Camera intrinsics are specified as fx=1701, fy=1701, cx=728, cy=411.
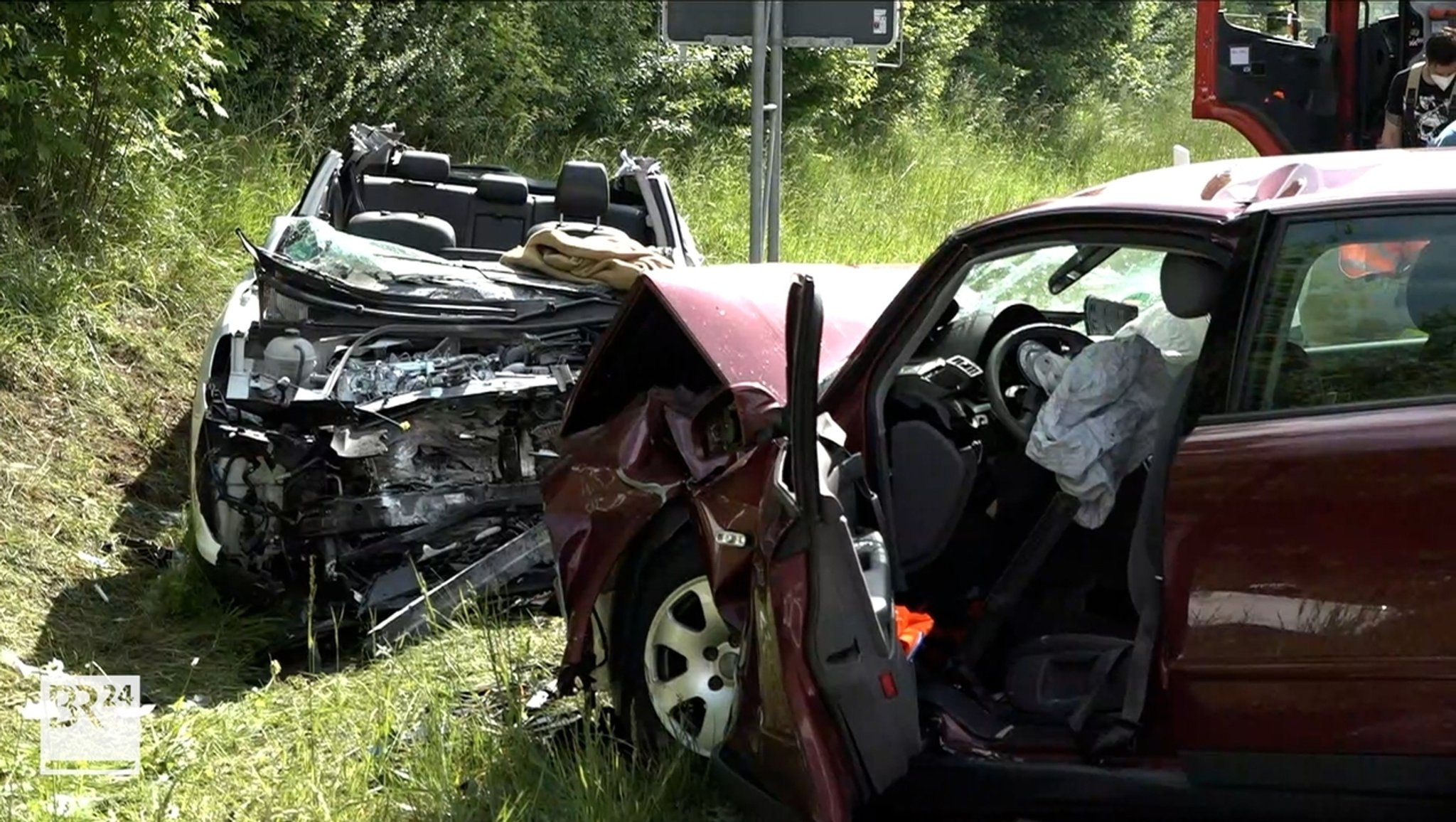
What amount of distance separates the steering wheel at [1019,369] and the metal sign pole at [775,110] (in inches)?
144

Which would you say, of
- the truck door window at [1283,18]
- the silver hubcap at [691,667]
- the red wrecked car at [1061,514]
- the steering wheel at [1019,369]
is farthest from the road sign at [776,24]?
the truck door window at [1283,18]

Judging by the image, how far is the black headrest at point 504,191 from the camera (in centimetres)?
881

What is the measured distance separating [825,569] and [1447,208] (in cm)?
144

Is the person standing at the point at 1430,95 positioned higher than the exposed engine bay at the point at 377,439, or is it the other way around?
the person standing at the point at 1430,95

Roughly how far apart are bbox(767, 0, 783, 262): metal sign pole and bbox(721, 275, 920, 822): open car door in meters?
4.35

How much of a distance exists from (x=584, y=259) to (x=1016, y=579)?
130 inches

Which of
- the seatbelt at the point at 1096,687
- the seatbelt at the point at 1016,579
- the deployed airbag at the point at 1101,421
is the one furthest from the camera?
the seatbelt at the point at 1016,579

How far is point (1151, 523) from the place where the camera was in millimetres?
3611

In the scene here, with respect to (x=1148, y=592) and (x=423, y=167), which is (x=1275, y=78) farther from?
(x=1148, y=592)

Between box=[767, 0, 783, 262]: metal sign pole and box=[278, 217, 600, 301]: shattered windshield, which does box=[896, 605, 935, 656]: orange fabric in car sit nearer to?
box=[278, 217, 600, 301]: shattered windshield

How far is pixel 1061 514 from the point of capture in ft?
13.1

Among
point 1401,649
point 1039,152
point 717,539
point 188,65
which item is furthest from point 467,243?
point 1039,152

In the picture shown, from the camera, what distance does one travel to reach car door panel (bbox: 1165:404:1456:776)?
3.20 metres

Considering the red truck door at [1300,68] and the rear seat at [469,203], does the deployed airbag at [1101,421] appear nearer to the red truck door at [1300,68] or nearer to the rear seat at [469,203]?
the rear seat at [469,203]
